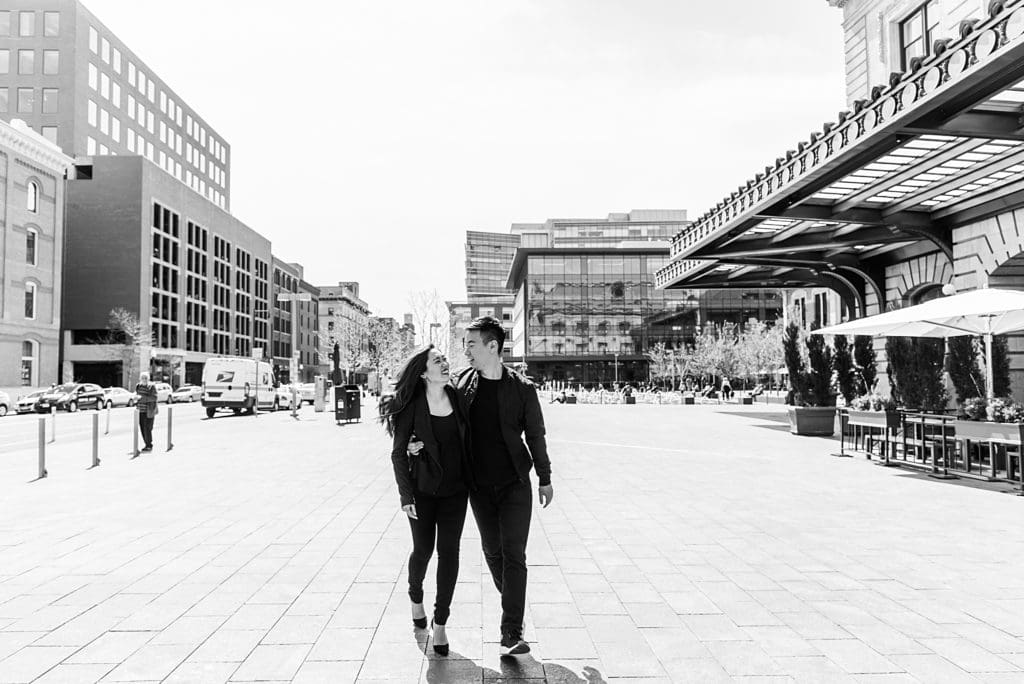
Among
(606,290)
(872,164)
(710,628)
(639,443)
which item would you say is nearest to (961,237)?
(872,164)

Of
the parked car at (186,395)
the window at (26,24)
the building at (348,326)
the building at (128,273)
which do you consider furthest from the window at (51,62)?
the building at (348,326)

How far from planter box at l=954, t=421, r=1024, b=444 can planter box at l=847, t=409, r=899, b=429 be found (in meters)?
1.56

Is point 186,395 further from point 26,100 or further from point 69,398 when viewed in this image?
point 26,100

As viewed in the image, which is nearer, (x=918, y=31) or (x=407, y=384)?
(x=407, y=384)

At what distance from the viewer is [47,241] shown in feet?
166

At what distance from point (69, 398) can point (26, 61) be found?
35.1m

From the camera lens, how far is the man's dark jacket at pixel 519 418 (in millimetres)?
4074

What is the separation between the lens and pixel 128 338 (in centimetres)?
5750

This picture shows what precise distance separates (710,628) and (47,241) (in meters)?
57.0

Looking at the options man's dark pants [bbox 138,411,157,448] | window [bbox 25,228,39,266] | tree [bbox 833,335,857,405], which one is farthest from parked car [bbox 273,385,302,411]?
tree [bbox 833,335,857,405]

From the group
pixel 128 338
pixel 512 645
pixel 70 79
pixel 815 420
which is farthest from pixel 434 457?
pixel 70 79

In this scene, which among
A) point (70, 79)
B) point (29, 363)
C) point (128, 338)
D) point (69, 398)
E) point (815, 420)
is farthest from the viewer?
point (70, 79)

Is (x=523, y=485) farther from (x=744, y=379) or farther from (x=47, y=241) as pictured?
(x=744, y=379)

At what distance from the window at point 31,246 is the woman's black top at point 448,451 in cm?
5443
